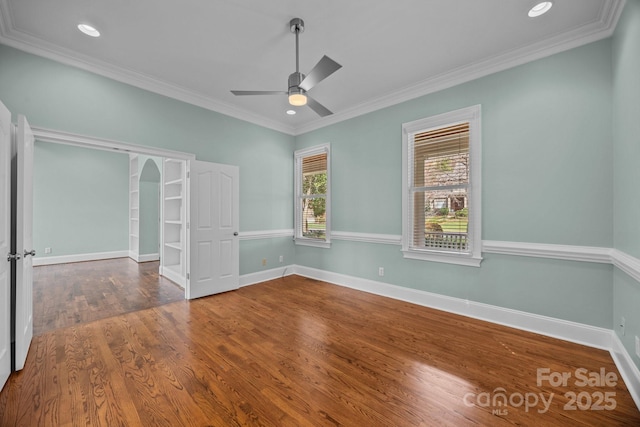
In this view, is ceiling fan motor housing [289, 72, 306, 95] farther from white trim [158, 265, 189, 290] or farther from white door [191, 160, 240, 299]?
white trim [158, 265, 189, 290]

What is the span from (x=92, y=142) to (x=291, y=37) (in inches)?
103

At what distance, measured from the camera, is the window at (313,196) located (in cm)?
490

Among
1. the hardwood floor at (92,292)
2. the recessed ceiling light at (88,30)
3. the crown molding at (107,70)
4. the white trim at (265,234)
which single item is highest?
the recessed ceiling light at (88,30)

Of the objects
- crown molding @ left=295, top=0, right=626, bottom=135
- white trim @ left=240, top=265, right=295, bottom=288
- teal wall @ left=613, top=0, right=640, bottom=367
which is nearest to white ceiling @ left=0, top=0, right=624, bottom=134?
crown molding @ left=295, top=0, right=626, bottom=135

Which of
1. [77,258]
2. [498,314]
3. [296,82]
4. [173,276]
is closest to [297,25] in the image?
[296,82]

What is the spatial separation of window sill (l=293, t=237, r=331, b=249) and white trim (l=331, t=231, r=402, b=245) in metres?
0.22

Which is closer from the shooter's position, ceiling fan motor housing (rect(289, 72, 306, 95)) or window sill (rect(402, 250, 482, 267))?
ceiling fan motor housing (rect(289, 72, 306, 95))

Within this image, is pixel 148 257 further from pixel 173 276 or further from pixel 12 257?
pixel 12 257

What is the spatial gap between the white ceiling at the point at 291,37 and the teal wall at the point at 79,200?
488cm

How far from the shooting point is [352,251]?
14.8ft

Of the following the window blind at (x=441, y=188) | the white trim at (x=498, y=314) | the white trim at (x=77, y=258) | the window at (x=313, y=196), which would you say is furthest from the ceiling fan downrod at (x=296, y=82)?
the white trim at (x=77, y=258)

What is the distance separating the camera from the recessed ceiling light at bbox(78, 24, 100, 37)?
98.5 inches

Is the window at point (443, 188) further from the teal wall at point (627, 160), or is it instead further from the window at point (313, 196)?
the window at point (313, 196)

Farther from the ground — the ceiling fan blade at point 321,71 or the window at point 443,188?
the ceiling fan blade at point 321,71
